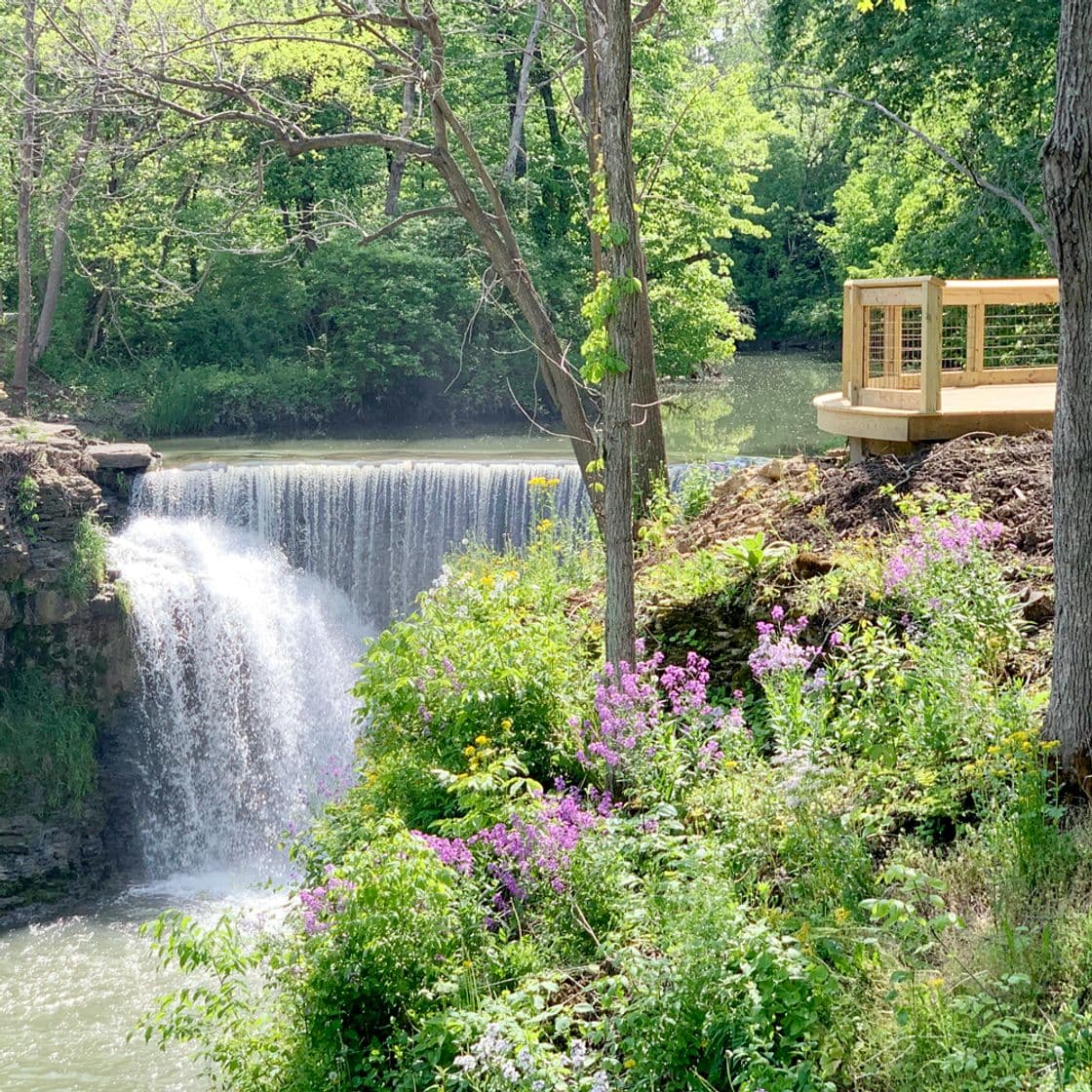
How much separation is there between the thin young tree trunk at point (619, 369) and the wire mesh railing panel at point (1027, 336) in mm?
4551

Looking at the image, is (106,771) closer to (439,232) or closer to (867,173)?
(439,232)

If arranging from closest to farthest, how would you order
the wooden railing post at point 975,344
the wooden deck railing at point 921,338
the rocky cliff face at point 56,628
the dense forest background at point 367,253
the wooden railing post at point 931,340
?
the wooden railing post at point 931,340, the wooden deck railing at point 921,338, the wooden railing post at point 975,344, the rocky cliff face at point 56,628, the dense forest background at point 367,253

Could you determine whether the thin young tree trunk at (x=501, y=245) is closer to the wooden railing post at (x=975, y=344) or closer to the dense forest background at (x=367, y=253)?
the wooden railing post at (x=975, y=344)

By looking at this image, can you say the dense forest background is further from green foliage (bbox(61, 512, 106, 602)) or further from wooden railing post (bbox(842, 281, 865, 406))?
wooden railing post (bbox(842, 281, 865, 406))

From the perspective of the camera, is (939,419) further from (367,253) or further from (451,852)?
(367,253)

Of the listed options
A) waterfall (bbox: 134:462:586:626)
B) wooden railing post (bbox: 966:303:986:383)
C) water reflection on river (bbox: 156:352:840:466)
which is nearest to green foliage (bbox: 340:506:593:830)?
wooden railing post (bbox: 966:303:986:383)

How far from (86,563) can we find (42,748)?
1.70m


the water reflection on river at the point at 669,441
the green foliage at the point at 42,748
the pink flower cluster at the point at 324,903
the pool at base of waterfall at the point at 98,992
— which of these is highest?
the water reflection on river at the point at 669,441

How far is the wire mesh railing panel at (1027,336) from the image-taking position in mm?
10352

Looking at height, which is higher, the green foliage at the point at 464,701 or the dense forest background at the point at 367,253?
the dense forest background at the point at 367,253

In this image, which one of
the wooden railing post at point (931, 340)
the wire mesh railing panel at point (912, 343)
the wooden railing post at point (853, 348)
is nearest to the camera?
the wooden railing post at point (931, 340)

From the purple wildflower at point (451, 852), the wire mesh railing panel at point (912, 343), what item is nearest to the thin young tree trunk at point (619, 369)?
the purple wildflower at point (451, 852)

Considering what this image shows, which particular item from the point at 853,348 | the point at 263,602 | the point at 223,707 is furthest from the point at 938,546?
the point at 263,602

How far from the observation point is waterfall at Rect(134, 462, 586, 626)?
1424 cm
